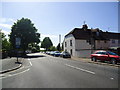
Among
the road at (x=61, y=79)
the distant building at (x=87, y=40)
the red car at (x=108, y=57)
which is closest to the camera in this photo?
the road at (x=61, y=79)

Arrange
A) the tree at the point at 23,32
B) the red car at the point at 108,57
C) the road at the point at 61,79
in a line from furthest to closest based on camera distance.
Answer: the tree at the point at 23,32
the red car at the point at 108,57
the road at the point at 61,79

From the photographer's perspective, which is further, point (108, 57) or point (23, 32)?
point (23, 32)

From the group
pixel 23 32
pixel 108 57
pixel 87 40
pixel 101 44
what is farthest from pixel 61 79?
pixel 23 32

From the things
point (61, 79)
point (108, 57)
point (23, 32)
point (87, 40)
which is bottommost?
point (61, 79)

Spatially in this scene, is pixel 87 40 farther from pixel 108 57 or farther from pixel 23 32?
pixel 108 57

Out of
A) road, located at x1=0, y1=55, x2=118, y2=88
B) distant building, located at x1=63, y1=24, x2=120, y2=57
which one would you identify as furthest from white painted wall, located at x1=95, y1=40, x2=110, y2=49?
road, located at x1=0, y1=55, x2=118, y2=88

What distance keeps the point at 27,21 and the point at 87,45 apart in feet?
74.5

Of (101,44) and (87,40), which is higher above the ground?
(87,40)

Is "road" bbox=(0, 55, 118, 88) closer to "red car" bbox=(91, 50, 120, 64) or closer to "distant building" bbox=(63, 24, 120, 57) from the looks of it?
"red car" bbox=(91, 50, 120, 64)

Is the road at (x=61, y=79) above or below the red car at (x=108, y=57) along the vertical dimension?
below

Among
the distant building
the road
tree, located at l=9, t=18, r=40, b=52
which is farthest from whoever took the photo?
tree, located at l=9, t=18, r=40, b=52

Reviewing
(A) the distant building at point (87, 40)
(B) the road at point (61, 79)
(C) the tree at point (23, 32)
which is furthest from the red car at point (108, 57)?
(C) the tree at point (23, 32)

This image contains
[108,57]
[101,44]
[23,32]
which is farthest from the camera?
[23,32]

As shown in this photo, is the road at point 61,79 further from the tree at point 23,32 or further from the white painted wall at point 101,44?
the tree at point 23,32
